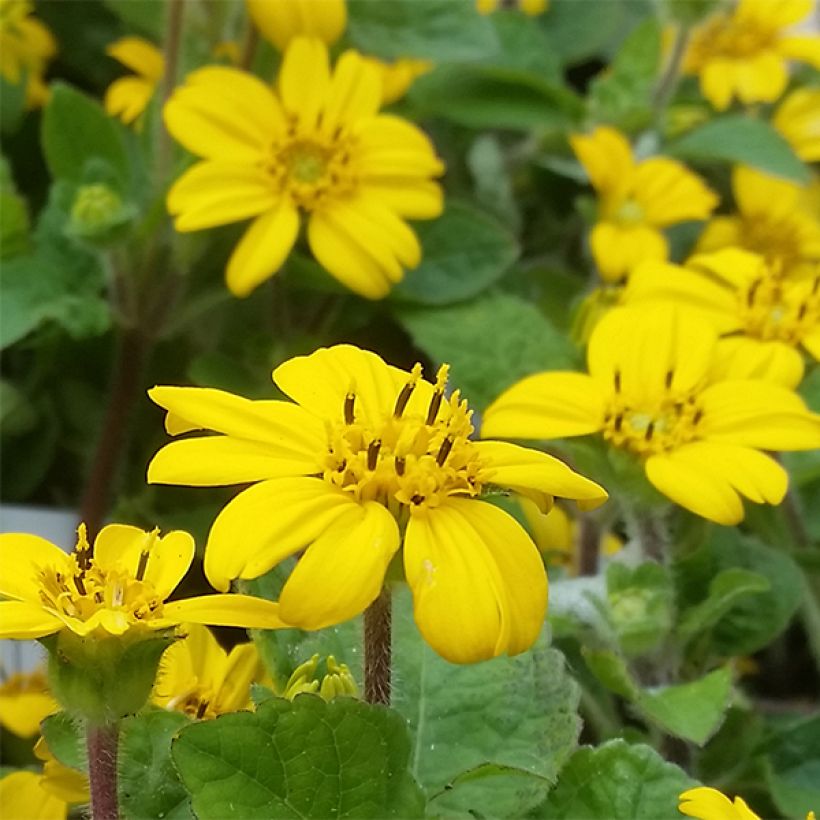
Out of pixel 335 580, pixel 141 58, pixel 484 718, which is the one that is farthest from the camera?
pixel 141 58

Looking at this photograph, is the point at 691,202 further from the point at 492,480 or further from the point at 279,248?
the point at 492,480

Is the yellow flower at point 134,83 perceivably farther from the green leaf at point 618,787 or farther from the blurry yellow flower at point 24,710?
the green leaf at point 618,787

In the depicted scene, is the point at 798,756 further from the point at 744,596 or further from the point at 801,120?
the point at 801,120

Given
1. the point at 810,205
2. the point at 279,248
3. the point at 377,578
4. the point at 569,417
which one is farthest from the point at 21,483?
the point at 810,205

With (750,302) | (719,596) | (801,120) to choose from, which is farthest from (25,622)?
(801,120)

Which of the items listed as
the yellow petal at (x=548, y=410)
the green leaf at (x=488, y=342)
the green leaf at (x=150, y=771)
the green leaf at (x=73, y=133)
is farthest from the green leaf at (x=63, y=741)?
the green leaf at (x=73, y=133)

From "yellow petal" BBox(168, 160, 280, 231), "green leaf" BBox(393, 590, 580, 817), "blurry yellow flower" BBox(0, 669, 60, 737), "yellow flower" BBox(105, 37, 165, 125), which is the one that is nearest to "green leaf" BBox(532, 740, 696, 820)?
"green leaf" BBox(393, 590, 580, 817)
